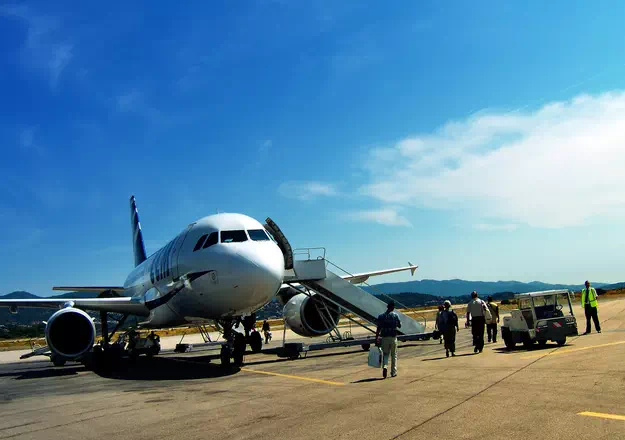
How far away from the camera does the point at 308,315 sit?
861 inches

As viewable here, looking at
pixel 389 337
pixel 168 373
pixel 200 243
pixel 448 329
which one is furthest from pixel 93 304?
pixel 448 329

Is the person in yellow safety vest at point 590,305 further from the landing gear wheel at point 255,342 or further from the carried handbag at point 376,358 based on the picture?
the landing gear wheel at point 255,342

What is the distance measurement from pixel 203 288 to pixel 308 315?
813cm

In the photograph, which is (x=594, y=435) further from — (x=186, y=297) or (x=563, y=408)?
(x=186, y=297)

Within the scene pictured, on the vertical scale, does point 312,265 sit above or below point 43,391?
above

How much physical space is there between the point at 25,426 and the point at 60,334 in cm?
1024

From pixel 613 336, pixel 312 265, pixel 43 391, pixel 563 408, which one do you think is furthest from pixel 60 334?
pixel 613 336

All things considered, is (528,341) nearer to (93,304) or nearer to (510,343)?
(510,343)

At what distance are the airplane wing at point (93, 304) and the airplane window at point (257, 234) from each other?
22.4ft

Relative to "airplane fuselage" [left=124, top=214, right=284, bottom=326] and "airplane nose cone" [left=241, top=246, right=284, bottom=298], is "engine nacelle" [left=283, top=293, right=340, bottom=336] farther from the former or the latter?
"airplane nose cone" [left=241, top=246, right=284, bottom=298]

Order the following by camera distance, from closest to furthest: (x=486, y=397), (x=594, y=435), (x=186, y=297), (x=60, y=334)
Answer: (x=594, y=435) → (x=486, y=397) → (x=186, y=297) → (x=60, y=334)

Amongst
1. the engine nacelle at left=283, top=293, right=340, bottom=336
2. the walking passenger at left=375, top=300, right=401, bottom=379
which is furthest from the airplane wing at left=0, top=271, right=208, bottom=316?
the walking passenger at left=375, top=300, right=401, bottom=379

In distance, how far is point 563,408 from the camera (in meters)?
6.63

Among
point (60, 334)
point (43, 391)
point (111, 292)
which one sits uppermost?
point (111, 292)
